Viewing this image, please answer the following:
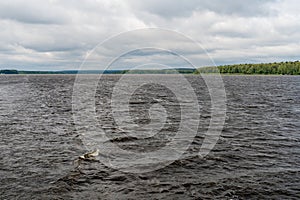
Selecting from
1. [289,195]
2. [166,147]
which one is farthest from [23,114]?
[289,195]

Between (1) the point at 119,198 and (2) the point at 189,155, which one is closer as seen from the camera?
(1) the point at 119,198

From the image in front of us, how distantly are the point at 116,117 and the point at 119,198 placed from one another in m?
20.7

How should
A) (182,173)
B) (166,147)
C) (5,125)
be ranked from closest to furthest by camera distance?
(182,173) < (166,147) < (5,125)

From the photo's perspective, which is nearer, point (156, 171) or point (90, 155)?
point (156, 171)

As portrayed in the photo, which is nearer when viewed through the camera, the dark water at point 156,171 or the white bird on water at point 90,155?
the dark water at point 156,171

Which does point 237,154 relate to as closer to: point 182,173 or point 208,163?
point 208,163

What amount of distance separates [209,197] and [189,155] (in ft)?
19.4

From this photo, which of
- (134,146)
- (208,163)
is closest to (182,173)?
(208,163)

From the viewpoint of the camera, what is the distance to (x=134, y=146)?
20219mm

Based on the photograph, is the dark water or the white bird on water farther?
the white bird on water

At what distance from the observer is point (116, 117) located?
32.7 metres

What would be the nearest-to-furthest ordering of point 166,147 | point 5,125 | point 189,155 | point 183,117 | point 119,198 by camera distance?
point 119,198 < point 189,155 < point 166,147 < point 5,125 < point 183,117

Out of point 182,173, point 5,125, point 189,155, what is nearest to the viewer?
point 182,173

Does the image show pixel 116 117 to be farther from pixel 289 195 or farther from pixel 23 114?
pixel 289 195
